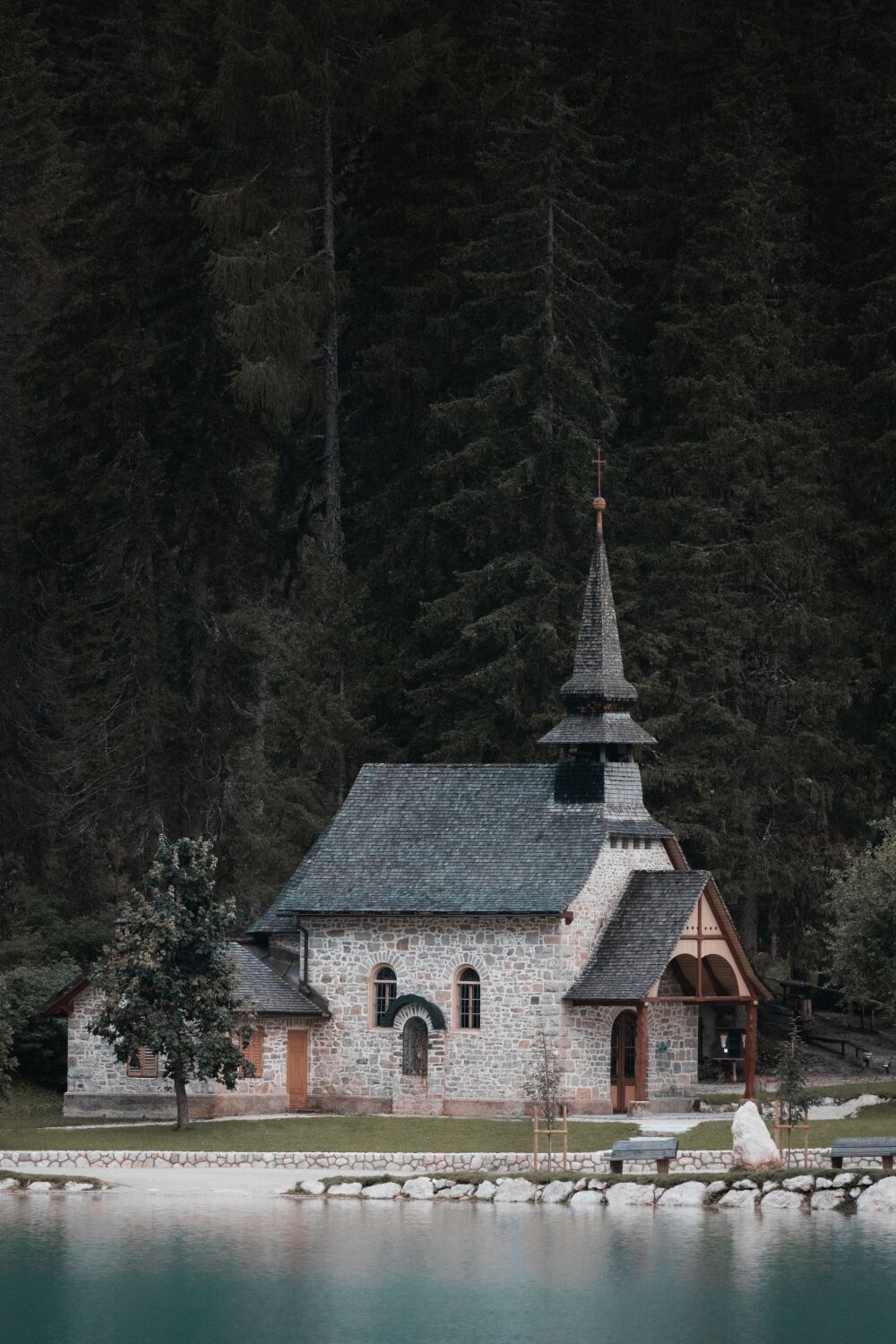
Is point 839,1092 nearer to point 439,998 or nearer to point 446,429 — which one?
point 439,998

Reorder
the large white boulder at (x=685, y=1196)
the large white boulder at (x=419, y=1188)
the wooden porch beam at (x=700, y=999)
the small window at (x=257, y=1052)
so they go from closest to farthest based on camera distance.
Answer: the large white boulder at (x=685, y=1196), the large white boulder at (x=419, y=1188), the wooden porch beam at (x=700, y=999), the small window at (x=257, y=1052)

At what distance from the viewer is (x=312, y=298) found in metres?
71.4

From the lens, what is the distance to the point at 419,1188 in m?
47.5

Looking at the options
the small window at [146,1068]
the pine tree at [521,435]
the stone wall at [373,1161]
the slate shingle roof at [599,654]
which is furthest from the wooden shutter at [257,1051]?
the pine tree at [521,435]

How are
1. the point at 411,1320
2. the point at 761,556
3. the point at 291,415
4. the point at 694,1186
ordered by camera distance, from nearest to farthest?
the point at 411,1320 → the point at 694,1186 → the point at 761,556 → the point at 291,415

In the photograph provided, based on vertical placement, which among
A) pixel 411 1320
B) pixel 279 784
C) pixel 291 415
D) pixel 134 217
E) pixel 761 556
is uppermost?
pixel 134 217

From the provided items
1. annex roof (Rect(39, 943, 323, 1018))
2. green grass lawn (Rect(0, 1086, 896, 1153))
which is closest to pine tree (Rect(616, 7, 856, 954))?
annex roof (Rect(39, 943, 323, 1018))

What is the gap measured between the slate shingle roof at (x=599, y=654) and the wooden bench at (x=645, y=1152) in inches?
519

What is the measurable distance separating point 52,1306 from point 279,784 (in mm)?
28238

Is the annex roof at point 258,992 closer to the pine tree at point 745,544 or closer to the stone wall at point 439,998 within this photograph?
the stone wall at point 439,998

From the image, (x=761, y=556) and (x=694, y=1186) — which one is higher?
(x=761, y=556)

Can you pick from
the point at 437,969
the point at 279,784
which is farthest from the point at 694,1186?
the point at 279,784

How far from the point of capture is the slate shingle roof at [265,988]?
5722 centimetres

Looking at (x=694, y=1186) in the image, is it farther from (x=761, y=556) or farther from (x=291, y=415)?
(x=291, y=415)
